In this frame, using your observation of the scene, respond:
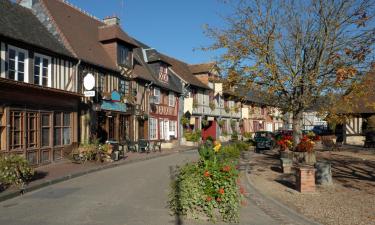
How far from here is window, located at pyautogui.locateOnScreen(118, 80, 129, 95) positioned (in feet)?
71.1

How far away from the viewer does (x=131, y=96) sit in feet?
74.2

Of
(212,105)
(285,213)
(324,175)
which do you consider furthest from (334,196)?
(212,105)

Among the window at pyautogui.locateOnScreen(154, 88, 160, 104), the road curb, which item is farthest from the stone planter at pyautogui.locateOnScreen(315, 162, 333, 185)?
the window at pyautogui.locateOnScreen(154, 88, 160, 104)

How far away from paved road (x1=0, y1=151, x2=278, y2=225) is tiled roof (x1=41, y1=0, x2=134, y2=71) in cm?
864

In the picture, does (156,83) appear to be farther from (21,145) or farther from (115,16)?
(21,145)

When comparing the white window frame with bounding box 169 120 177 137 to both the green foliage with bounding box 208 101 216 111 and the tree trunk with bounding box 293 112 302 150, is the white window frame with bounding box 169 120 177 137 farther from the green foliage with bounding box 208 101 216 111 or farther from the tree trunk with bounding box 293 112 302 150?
the tree trunk with bounding box 293 112 302 150

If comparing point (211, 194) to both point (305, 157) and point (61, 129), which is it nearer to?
point (305, 157)

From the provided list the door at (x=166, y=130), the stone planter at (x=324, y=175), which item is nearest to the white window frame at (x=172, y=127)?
the door at (x=166, y=130)

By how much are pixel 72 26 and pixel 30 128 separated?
25.4 ft

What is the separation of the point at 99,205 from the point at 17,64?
858 cm

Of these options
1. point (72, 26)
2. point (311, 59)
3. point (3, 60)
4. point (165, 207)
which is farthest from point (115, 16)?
point (165, 207)

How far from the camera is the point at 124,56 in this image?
2259 cm

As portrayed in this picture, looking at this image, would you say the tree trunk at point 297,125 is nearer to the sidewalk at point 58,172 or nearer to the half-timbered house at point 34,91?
the sidewalk at point 58,172

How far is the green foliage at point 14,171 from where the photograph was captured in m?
9.81
